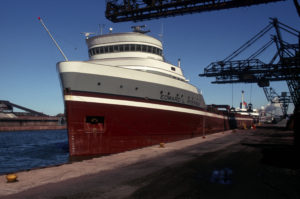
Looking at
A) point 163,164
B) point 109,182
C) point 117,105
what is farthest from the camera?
point 117,105

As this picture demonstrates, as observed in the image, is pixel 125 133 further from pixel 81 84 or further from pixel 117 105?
pixel 81 84

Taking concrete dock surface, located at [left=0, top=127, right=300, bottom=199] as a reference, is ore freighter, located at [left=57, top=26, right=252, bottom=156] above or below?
above

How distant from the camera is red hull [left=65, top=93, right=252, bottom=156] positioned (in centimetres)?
1636

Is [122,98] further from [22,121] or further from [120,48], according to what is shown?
[22,121]

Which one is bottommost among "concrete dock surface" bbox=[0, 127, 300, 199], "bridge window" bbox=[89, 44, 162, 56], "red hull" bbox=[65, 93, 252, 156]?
"concrete dock surface" bbox=[0, 127, 300, 199]

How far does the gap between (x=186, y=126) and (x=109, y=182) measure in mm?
17950

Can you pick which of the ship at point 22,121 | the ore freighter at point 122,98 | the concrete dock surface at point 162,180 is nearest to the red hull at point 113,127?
the ore freighter at point 122,98

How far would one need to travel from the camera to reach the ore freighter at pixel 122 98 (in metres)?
16.5

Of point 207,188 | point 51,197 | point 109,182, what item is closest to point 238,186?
point 207,188

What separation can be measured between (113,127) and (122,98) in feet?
7.25

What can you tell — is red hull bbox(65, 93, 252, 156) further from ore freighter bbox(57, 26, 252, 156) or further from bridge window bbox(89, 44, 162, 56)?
bridge window bbox(89, 44, 162, 56)

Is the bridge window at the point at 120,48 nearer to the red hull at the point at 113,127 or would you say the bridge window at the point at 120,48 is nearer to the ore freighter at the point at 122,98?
the ore freighter at the point at 122,98

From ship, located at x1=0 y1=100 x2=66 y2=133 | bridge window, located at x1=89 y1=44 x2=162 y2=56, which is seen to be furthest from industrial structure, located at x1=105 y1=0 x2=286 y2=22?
ship, located at x1=0 y1=100 x2=66 y2=133

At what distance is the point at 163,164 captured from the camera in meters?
11.9
